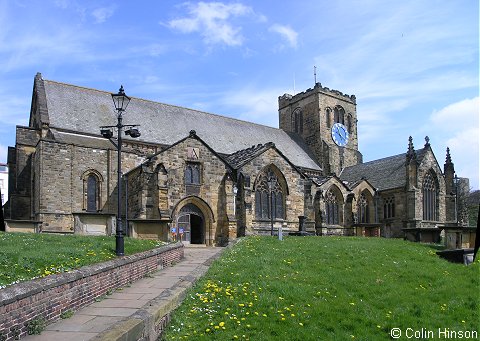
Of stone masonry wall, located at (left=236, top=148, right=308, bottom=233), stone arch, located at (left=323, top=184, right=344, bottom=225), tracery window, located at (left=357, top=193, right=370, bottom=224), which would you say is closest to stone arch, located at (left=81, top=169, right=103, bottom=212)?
stone masonry wall, located at (left=236, top=148, right=308, bottom=233)

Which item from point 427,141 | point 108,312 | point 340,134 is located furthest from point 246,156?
point 340,134

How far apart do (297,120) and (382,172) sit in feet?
45.1

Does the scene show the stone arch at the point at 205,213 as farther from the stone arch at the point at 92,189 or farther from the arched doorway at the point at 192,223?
the stone arch at the point at 92,189

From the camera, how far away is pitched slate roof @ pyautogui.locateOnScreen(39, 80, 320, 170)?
3272 cm

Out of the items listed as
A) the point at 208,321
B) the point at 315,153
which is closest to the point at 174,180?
the point at 208,321

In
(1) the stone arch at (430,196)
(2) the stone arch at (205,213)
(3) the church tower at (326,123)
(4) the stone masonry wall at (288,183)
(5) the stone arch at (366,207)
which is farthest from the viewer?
(3) the church tower at (326,123)

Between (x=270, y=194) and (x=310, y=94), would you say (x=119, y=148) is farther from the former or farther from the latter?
(x=310, y=94)

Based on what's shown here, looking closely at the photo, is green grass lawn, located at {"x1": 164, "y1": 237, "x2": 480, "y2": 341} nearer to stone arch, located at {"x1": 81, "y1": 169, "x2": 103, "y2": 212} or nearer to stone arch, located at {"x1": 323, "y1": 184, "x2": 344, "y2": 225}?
stone arch, located at {"x1": 81, "y1": 169, "x2": 103, "y2": 212}

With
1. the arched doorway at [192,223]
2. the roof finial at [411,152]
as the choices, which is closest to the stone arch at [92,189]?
the arched doorway at [192,223]

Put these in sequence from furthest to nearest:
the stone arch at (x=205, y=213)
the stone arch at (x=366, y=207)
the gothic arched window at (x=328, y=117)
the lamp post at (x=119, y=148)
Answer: the gothic arched window at (x=328, y=117)
the stone arch at (x=366, y=207)
the stone arch at (x=205, y=213)
the lamp post at (x=119, y=148)

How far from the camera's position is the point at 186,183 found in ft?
92.3

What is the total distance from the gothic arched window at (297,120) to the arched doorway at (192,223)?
2880 cm

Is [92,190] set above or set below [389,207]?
above

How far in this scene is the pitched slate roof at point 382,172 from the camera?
43719 millimetres
